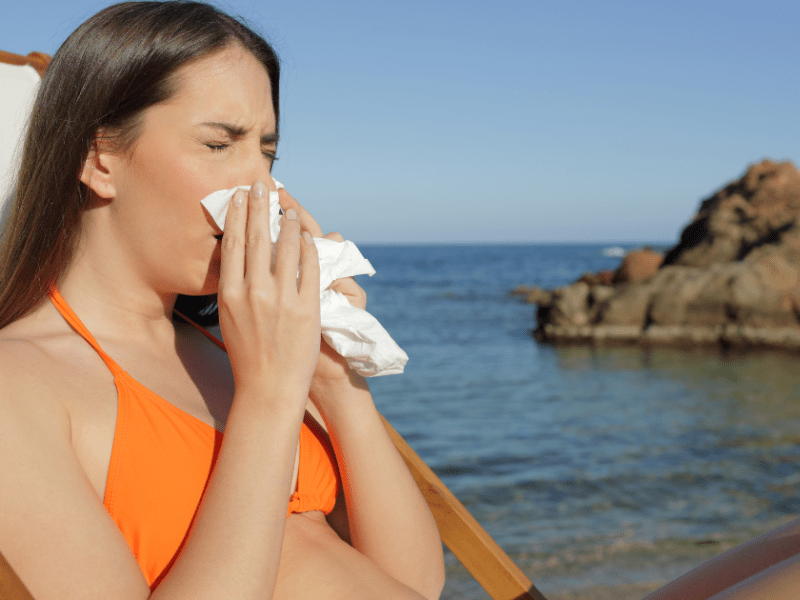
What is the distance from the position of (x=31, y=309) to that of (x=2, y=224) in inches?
27.6

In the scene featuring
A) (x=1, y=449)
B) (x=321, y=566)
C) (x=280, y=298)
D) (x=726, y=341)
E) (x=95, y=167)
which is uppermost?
(x=95, y=167)

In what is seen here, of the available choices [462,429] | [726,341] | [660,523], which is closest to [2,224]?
[660,523]

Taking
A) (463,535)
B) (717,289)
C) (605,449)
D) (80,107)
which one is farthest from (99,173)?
(717,289)

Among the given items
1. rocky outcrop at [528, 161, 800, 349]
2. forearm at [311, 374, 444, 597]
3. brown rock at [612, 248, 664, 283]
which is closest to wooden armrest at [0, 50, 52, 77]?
forearm at [311, 374, 444, 597]

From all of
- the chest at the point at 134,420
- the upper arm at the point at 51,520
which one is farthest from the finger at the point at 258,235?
the upper arm at the point at 51,520

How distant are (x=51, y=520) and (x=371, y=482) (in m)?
0.85

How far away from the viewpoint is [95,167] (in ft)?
5.22

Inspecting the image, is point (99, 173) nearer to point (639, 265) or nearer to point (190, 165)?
point (190, 165)

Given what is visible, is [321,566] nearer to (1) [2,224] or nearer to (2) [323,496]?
(2) [323,496]

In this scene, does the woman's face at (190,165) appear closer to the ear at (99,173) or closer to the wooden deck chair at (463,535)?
→ the ear at (99,173)

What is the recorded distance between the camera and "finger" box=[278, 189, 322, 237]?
1.79m

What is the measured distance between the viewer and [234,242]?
1.47 m

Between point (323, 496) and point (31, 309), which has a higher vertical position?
point (31, 309)

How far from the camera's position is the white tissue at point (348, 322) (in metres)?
1.70
